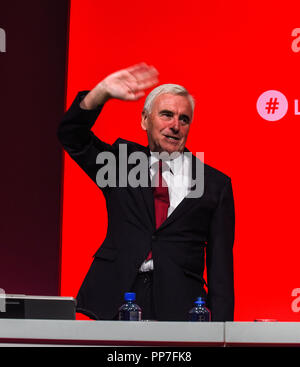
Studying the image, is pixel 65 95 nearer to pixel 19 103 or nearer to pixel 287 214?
pixel 19 103

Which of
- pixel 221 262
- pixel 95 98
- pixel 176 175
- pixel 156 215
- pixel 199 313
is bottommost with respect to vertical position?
pixel 199 313

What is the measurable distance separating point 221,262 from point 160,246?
241 millimetres

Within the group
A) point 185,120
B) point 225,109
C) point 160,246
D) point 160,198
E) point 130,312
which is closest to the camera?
point 130,312

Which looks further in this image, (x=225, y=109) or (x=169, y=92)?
(x=225, y=109)

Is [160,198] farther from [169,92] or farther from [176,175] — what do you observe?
[169,92]

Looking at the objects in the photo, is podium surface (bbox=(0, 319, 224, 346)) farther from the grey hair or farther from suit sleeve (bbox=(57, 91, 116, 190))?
the grey hair

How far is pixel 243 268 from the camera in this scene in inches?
132

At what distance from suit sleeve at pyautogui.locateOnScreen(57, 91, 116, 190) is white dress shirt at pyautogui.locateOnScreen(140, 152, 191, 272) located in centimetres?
16

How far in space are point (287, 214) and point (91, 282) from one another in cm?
120

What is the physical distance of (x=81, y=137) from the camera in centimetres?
253

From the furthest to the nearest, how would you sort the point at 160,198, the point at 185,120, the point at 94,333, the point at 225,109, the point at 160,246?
the point at 225,109 < the point at 185,120 < the point at 160,198 < the point at 160,246 < the point at 94,333

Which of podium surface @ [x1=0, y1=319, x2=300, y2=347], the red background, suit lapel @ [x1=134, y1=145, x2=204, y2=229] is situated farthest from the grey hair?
podium surface @ [x1=0, y1=319, x2=300, y2=347]

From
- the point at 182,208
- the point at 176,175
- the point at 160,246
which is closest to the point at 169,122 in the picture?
the point at 176,175
